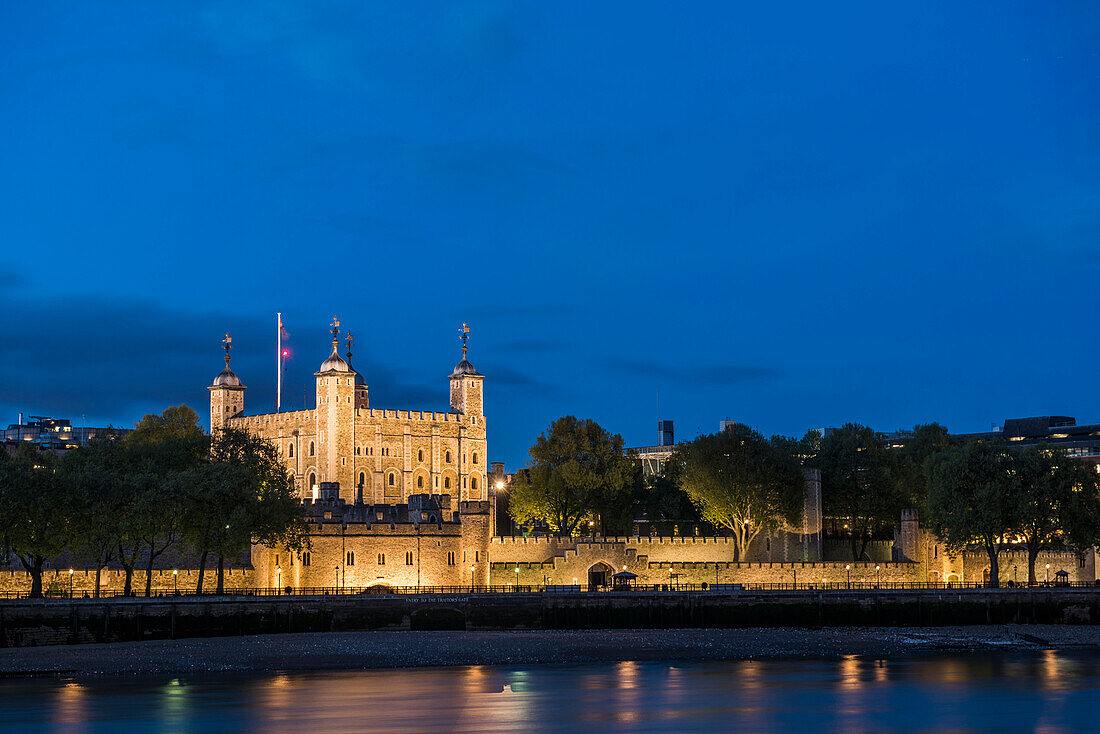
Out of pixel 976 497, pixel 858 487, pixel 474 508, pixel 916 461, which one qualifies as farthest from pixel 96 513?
pixel 916 461

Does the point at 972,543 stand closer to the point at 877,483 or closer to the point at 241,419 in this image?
the point at 877,483

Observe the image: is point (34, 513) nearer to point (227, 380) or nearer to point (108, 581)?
point (108, 581)

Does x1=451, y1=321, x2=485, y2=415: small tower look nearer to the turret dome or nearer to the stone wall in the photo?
the turret dome

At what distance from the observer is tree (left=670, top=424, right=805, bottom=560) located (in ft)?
281

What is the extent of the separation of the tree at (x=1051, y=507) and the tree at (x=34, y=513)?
44.7 metres

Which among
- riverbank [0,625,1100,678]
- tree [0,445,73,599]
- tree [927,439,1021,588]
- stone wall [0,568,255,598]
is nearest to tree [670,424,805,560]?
tree [927,439,1021,588]

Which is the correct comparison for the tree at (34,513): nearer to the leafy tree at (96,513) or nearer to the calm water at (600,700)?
the leafy tree at (96,513)

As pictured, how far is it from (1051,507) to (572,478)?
2689 cm

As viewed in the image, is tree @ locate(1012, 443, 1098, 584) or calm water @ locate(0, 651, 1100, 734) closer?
calm water @ locate(0, 651, 1100, 734)

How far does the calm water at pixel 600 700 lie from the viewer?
4366 centimetres

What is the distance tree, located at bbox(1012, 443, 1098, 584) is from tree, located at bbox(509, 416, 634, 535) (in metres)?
23.9

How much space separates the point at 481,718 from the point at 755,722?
7812 mm

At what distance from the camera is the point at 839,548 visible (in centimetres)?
9019

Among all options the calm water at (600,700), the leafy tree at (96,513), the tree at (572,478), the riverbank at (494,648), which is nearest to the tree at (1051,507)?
the riverbank at (494,648)
